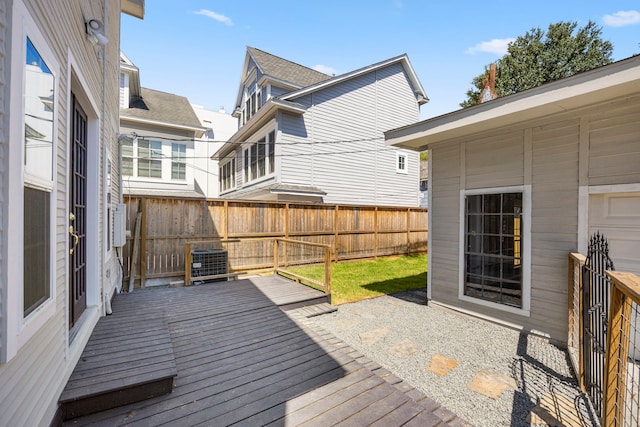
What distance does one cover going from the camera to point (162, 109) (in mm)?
12117

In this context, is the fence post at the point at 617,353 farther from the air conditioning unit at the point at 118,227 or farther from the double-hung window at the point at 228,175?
the double-hung window at the point at 228,175

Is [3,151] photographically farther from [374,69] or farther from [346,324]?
[374,69]

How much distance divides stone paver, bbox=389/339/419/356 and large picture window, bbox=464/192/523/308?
1.79 metres

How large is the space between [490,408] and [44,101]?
425 centimetres

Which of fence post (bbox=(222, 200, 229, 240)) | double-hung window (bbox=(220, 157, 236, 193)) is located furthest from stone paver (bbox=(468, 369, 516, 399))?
double-hung window (bbox=(220, 157, 236, 193))

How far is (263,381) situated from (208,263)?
13.6 feet

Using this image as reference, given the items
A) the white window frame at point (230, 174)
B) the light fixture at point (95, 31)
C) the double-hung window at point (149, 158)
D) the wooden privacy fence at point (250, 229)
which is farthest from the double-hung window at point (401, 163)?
the light fixture at point (95, 31)

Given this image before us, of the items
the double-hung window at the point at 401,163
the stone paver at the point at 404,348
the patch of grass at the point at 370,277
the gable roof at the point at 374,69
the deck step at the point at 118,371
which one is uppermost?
the gable roof at the point at 374,69

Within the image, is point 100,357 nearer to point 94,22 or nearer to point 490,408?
point 94,22

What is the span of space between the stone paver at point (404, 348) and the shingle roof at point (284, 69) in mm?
10735

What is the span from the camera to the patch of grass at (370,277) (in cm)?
633

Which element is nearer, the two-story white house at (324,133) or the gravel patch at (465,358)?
the gravel patch at (465,358)

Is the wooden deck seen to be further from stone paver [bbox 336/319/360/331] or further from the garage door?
the garage door

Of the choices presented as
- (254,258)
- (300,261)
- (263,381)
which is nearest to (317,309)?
(263,381)
